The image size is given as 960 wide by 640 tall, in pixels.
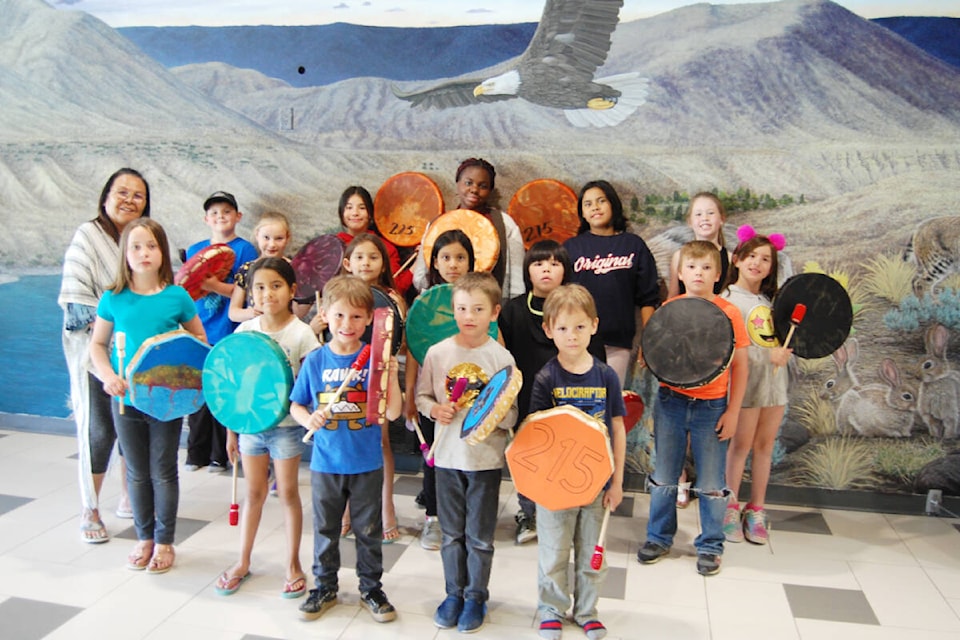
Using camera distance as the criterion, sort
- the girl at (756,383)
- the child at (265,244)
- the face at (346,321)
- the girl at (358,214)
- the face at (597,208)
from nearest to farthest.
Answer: the face at (346,321), the girl at (756,383), the face at (597,208), the child at (265,244), the girl at (358,214)

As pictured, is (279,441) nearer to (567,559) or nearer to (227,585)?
(227,585)

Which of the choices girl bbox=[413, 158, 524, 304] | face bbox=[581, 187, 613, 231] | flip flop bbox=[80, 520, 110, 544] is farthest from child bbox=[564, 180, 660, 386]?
flip flop bbox=[80, 520, 110, 544]

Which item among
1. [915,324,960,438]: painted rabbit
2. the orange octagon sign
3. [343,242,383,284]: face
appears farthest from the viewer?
[915,324,960,438]: painted rabbit

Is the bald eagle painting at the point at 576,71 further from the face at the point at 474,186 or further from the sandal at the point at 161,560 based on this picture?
the sandal at the point at 161,560

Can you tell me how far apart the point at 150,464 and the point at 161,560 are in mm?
370

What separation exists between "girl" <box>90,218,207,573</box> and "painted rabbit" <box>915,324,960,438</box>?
10.6 feet

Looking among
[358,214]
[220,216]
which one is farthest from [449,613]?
[220,216]

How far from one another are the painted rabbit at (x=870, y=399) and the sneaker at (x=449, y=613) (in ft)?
7.09

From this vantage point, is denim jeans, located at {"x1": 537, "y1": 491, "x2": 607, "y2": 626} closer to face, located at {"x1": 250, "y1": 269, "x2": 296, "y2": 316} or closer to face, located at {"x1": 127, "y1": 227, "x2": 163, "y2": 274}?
face, located at {"x1": 250, "y1": 269, "x2": 296, "y2": 316}

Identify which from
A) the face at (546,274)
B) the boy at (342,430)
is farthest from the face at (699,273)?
the boy at (342,430)

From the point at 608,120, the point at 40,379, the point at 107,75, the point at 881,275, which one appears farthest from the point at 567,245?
the point at 40,379

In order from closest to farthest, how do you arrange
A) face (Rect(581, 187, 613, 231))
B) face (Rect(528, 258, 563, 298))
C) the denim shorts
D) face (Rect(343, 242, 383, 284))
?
the denim shorts → face (Rect(528, 258, 563, 298)) → face (Rect(343, 242, 383, 284)) → face (Rect(581, 187, 613, 231))

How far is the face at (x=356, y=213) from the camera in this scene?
3.82 metres

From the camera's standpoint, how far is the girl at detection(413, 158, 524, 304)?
3.55 metres
